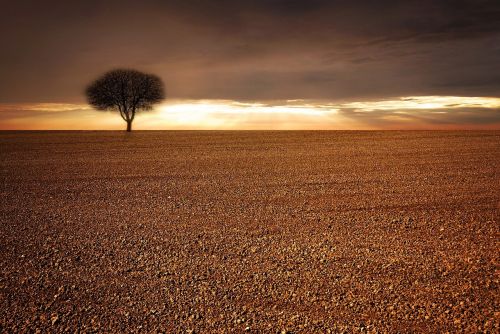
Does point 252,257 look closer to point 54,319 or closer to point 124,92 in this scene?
point 54,319

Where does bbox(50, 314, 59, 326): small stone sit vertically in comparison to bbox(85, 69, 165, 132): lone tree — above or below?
below

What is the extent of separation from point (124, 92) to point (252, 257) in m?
55.7

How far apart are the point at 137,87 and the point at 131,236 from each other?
176ft

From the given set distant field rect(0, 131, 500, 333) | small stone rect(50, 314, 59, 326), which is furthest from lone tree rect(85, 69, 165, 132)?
small stone rect(50, 314, 59, 326)

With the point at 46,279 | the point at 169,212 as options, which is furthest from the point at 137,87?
the point at 46,279

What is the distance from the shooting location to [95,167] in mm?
19688

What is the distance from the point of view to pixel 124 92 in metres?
56.8

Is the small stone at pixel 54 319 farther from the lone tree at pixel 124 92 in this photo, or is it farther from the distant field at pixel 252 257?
the lone tree at pixel 124 92

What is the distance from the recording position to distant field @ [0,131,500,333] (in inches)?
200

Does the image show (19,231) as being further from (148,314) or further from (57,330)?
(148,314)

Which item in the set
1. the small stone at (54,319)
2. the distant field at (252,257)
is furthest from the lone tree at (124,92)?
the small stone at (54,319)

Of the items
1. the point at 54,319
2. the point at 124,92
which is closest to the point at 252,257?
the point at 54,319

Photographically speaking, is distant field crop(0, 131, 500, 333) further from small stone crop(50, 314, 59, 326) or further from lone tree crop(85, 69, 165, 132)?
lone tree crop(85, 69, 165, 132)

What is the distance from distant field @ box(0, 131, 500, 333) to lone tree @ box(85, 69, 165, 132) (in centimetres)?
4561
